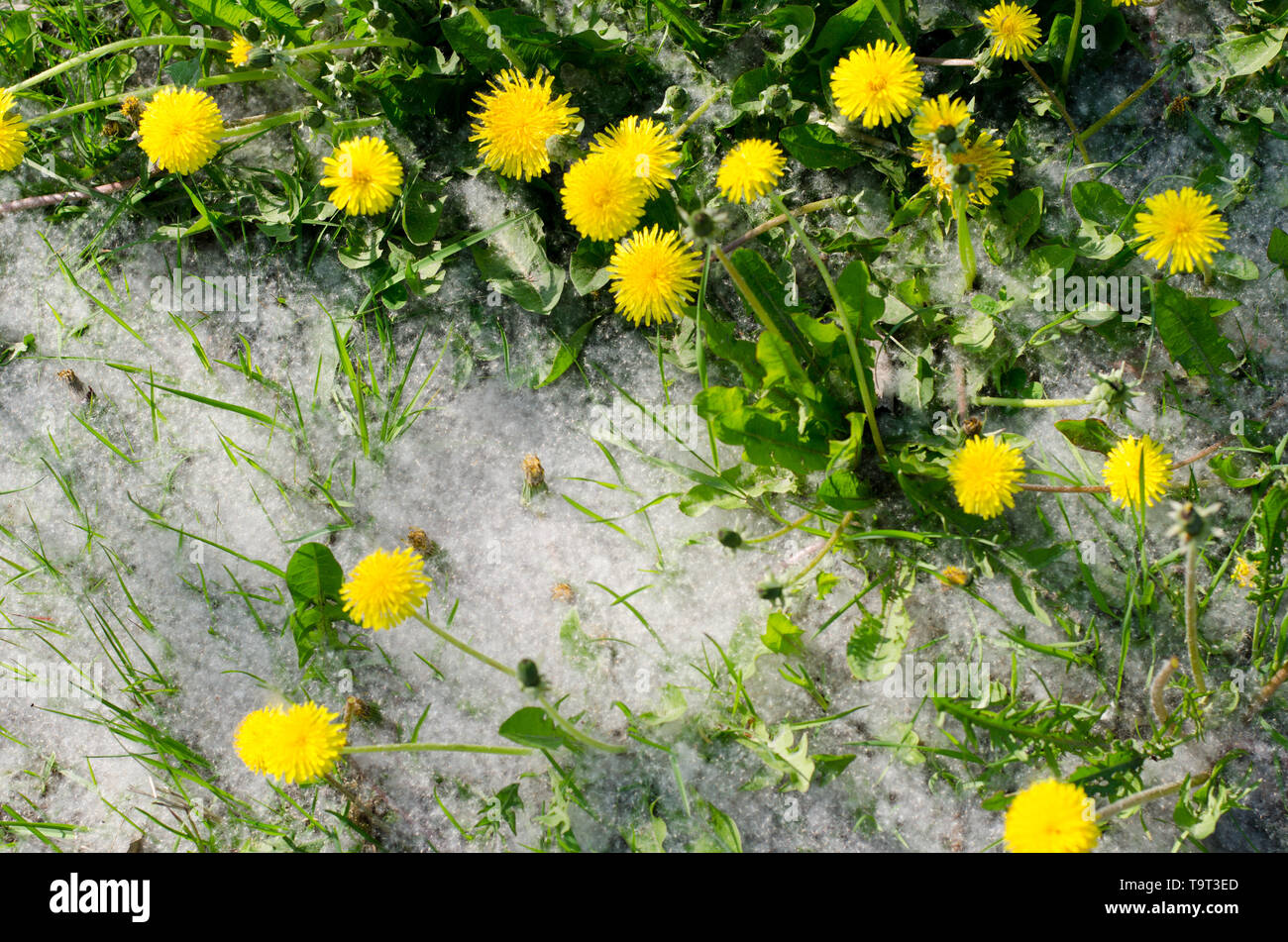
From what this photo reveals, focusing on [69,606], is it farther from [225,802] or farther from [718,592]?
[718,592]

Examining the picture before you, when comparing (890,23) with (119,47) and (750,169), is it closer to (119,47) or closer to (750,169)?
(750,169)

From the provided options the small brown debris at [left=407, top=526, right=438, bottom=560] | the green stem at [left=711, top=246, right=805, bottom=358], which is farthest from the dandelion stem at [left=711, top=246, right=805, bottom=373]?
the small brown debris at [left=407, top=526, right=438, bottom=560]

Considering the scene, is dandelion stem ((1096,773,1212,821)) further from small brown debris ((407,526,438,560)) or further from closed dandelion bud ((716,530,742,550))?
small brown debris ((407,526,438,560))

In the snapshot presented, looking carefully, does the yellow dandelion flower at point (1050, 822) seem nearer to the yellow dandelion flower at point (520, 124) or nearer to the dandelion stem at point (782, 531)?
the dandelion stem at point (782, 531)

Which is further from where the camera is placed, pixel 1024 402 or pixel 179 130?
pixel 179 130

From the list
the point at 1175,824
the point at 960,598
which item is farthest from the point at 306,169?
the point at 1175,824

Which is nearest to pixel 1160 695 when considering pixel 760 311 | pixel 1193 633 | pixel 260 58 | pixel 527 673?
pixel 1193 633
